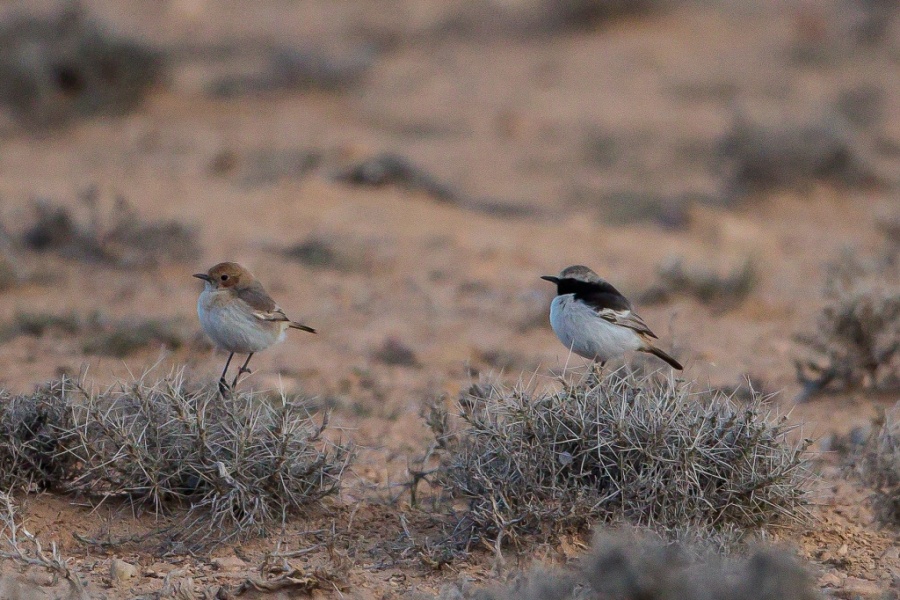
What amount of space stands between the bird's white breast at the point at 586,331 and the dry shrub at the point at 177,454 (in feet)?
4.41

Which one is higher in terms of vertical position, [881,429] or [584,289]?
[584,289]

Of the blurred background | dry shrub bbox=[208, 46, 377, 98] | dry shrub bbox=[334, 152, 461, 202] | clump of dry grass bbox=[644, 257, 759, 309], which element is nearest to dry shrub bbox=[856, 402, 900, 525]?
the blurred background

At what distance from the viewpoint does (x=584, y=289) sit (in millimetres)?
6191

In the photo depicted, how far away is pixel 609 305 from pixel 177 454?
2380 millimetres

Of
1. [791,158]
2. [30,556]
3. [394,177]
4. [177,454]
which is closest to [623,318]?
[177,454]

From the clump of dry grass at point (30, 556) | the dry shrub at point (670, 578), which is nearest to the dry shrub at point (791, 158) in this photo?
the dry shrub at point (670, 578)

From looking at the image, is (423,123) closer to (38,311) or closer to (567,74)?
(567,74)

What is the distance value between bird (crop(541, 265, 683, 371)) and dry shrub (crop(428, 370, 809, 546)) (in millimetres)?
669

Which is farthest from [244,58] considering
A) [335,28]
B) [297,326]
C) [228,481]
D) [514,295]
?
[228,481]

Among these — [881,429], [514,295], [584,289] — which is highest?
[584,289]

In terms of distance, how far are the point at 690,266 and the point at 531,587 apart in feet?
22.6

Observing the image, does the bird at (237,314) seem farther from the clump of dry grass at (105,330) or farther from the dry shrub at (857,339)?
the dry shrub at (857,339)

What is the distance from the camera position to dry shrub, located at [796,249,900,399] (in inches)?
303

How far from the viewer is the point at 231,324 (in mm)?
5957
